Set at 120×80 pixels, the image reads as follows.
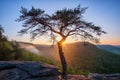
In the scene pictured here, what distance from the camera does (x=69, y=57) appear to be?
61.8m

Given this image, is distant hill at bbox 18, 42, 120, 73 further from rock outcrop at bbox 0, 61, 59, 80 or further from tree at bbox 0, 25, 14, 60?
rock outcrop at bbox 0, 61, 59, 80

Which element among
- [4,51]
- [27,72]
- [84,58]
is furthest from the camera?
[84,58]

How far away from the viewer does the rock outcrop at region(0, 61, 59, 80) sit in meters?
18.7

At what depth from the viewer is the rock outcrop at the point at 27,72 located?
18656mm

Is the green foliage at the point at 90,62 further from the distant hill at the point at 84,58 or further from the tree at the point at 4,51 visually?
the tree at the point at 4,51

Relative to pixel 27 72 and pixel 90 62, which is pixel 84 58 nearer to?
pixel 90 62

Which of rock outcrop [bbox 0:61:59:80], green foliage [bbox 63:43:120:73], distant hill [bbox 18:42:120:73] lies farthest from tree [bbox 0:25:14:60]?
green foliage [bbox 63:43:120:73]

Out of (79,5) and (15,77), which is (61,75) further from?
(79,5)

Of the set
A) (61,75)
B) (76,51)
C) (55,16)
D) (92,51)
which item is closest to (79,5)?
(55,16)

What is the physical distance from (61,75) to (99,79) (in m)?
4.31

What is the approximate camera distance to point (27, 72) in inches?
751

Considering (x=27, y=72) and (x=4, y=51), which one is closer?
(x=27, y=72)

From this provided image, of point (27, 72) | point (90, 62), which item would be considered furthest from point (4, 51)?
point (90, 62)

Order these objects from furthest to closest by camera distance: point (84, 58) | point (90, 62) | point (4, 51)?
point (84, 58) < point (90, 62) < point (4, 51)
